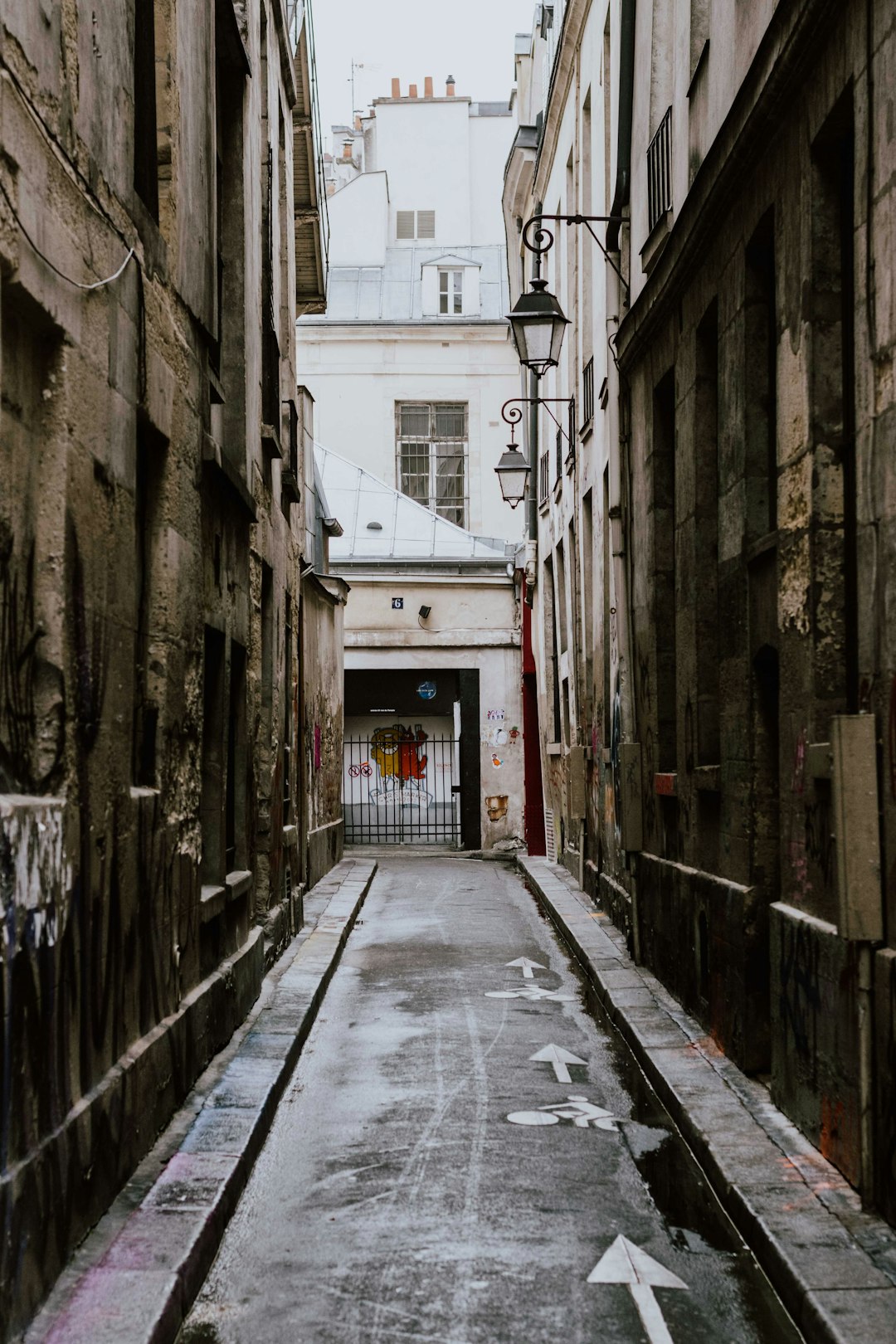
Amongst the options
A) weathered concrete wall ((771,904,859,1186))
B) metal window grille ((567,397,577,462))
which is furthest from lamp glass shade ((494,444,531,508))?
weathered concrete wall ((771,904,859,1186))

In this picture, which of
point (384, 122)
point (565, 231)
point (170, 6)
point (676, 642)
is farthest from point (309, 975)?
point (384, 122)

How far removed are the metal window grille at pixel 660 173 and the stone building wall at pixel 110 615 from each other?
10.0 ft

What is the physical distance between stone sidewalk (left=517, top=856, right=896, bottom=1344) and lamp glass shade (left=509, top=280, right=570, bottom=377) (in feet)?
20.3

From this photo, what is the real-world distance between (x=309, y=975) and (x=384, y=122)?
32764 millimetres

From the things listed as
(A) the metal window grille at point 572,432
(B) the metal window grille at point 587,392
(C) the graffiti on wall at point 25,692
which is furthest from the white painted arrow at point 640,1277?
(A) the metal window grille at point 572,432

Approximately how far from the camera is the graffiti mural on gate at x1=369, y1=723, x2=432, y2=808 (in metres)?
32.1

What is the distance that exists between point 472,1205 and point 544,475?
62.9 feet

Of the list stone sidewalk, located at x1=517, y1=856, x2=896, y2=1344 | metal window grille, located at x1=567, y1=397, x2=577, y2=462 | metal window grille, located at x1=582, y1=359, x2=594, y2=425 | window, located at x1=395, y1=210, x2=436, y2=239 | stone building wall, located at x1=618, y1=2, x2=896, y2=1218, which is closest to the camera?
stone sidewalk, located at x1=517, y1=856, x2=896, y2=1344

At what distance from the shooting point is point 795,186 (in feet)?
24.1

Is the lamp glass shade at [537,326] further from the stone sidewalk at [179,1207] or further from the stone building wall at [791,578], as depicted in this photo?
the stone sidewalk at [179,1207]

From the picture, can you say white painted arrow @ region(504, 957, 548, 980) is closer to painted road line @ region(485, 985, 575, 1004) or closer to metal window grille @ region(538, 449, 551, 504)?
painted road line @ region(485, 985, 575, 1004)

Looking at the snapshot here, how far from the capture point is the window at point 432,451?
118ft

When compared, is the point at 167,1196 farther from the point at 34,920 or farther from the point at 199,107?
the point at 199,107

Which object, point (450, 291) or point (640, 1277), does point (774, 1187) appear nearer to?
point (640, 1277)
